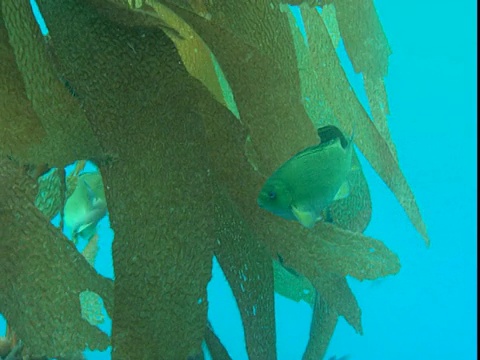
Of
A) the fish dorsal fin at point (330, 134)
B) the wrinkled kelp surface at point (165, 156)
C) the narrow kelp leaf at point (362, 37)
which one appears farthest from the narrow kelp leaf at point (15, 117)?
the narrow kelp leaf at point (362, 37)

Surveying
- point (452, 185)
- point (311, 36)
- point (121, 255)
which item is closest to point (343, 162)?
point (311, 36)

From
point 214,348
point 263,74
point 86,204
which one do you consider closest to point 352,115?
point 263,74

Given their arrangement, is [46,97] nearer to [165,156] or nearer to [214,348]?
[165,156]

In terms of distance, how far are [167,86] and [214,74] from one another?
7cm

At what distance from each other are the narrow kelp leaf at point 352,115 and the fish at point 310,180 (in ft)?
0.11

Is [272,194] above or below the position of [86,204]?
below

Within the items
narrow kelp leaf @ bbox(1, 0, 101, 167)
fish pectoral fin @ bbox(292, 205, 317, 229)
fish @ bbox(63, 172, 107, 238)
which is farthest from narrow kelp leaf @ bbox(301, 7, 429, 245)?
fish @ bbox(63, 172, 107, 238)

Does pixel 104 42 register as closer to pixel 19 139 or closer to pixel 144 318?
pixel 19 139

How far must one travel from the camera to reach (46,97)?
0.66 meters

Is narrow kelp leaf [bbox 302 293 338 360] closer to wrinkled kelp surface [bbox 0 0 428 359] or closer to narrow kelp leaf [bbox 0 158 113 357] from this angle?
wrinkled kelp surface [bbox 0 0 428 359]

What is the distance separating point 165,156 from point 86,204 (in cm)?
51

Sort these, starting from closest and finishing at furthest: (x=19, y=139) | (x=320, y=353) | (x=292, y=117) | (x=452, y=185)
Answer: (x=19, y=139), (x=292, y=117), (x=320, y=353), (x=452, y=185)

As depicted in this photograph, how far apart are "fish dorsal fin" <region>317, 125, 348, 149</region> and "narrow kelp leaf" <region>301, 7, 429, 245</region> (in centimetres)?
3

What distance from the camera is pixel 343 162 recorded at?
31.2 inches
